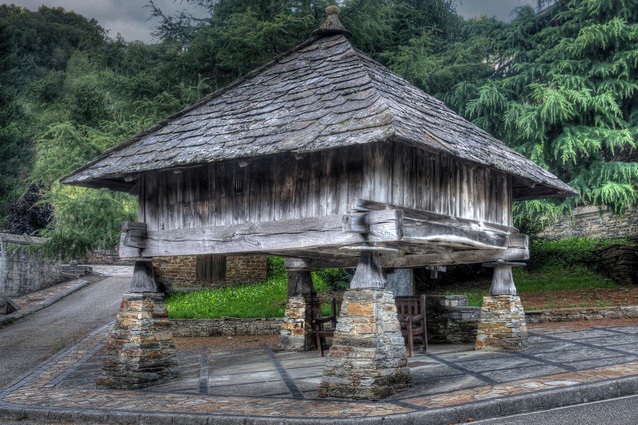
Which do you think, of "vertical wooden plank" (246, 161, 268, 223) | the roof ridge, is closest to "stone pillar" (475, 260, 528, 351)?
"vertical wooden plank" (246, 161, 268, 223)

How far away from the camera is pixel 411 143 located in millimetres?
6621

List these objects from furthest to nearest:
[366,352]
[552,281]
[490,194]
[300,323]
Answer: [552,281] < [300,323] < [490,194] < [366,352]

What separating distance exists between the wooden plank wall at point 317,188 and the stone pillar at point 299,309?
336cm

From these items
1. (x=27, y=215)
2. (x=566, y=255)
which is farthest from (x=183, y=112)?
(x=27, y=215)

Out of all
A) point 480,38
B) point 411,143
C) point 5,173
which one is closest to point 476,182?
point 411,143

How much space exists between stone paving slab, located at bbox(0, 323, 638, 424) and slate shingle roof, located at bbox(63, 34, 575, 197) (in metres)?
2.63

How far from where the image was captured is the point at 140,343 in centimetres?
869

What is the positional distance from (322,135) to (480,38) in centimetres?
1188

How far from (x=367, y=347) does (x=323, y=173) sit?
209 cm

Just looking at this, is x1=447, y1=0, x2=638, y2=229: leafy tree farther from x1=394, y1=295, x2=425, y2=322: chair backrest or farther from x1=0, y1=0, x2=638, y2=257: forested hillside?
x1=394, y1=295, x2=425, y2=322: chair backrest

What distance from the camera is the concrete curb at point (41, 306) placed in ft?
59.2

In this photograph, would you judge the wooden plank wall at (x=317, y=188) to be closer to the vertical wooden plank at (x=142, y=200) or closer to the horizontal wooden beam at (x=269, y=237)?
the vertical wooden plank at (x=142, y=200)

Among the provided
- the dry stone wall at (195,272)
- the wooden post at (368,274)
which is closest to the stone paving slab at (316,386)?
the wooden post at (368,274)

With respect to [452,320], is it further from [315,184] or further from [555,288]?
[555,288]
